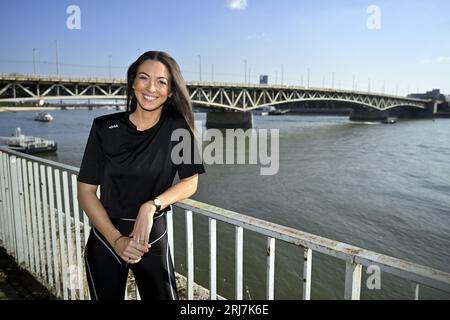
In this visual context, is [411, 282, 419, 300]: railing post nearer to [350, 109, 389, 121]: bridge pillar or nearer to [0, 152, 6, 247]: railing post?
[0, 152, 6, 247]: railing post

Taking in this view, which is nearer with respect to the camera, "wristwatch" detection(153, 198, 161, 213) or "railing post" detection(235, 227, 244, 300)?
"wristwatch" detection(153, 198, 161, 213)

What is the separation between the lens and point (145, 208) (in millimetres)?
1761

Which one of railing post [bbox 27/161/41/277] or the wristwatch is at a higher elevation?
the wristwatch

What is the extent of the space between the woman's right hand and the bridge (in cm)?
1586

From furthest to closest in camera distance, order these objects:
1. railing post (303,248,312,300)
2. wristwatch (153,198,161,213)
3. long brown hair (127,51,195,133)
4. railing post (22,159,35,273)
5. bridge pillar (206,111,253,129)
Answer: bridge pillar (206,111,253,129), railing post (22,159,35,273), long brown hair (127,51,195,133), wristwatch (153,198,161,213), railing post (303,248,312,300)

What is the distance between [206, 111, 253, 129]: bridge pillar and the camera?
45.8 m

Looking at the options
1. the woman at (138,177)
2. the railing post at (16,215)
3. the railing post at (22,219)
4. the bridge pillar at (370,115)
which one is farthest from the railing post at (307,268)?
the bridge pillar at (370,115)

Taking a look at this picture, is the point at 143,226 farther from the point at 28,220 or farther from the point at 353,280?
the point at 28,220

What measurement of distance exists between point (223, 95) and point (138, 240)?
138 ft

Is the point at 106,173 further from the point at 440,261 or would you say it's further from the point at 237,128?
the point at 237,128

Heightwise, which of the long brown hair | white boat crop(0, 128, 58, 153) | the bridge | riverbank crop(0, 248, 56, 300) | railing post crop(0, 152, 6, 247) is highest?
the bridge

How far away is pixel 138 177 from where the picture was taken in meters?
1.83

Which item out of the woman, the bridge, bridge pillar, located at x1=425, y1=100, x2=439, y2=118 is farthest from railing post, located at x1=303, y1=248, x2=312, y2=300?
bridge pillar, located at x1=425, y1=100, x2=439, y2=118

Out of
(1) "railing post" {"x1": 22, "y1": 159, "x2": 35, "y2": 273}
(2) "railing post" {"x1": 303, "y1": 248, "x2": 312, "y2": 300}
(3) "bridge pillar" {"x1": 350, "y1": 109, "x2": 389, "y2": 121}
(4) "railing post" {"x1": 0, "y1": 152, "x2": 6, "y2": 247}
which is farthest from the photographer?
(3) "bridge pillar" {"x1": 350, "y1": 109, "x2": 389, "y2": 121}
